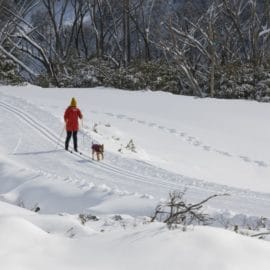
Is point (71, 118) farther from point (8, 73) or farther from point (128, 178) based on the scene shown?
point (8, 73)

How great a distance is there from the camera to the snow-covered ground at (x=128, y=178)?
4.91 m

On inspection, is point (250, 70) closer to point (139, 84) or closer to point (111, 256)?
point (139, 84)

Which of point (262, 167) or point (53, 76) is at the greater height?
point (53, 76)

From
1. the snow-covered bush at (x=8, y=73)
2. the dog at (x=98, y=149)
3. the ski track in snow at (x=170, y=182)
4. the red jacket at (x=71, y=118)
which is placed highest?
the snow-covered bush at (x=8, y=73)

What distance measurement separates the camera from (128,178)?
14.8m

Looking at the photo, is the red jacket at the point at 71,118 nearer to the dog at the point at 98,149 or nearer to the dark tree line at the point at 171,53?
the dog at the point at 98,149

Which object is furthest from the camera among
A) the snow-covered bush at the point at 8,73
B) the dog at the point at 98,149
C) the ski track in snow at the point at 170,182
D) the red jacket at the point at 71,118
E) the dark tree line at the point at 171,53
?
the snow-covered bush at the point at 8,73

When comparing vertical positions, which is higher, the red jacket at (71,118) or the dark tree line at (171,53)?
the dark tree line at (171,53)

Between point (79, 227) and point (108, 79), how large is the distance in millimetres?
29437

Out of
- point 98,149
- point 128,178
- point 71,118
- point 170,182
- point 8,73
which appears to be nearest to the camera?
point 170,182

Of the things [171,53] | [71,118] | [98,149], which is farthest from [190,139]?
[171,53]

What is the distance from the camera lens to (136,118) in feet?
78.0

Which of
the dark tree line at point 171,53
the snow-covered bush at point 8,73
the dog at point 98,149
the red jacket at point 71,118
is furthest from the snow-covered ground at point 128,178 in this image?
the snow-covered bush at point 8,73

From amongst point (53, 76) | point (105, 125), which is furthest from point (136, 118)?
point (53, 76)
